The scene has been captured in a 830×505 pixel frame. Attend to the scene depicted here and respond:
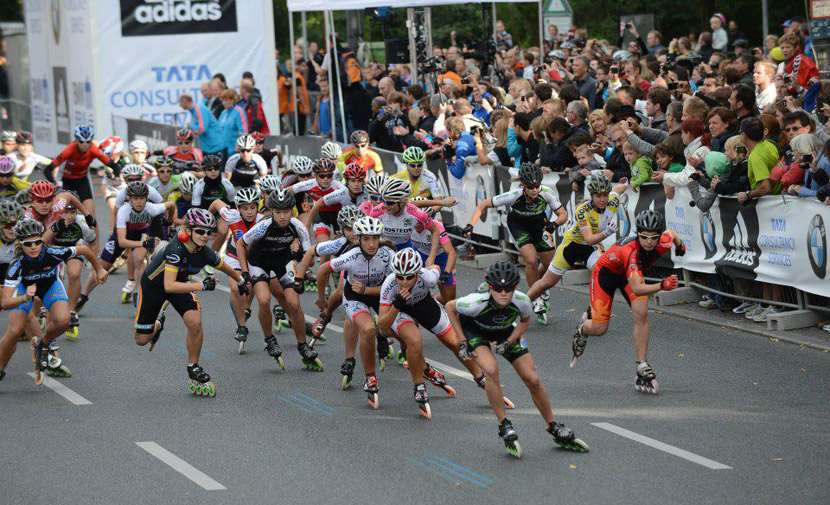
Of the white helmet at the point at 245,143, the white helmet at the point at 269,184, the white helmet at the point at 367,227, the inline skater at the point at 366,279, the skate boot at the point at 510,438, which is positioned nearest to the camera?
the skate boot at the point at 510,438

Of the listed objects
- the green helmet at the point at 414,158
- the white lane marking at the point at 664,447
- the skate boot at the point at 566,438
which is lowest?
the white lane marking at the point at 664,447

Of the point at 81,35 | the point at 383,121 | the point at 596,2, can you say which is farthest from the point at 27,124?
the point at 383,121

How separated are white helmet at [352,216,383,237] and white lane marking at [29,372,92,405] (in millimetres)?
3030

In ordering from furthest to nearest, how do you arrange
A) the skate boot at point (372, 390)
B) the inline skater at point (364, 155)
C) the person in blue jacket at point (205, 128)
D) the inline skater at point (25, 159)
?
1. the person in blue jacket at point (205, 128)
2. the inline skater at point (25, 159)
3. the inline skater at point (364, 155)
4. the skate boot at point (372, 390)

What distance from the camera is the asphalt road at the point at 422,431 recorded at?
980 centimetres

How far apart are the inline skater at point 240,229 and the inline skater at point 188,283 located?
1518 millimetres

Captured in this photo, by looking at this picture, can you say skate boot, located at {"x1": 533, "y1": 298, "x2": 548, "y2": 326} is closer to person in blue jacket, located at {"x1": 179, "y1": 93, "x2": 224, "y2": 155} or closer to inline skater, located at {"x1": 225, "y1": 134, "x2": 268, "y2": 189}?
inline skater, located at {"x1": 225, "y1": 134, "x2": 268, "y2": 189}

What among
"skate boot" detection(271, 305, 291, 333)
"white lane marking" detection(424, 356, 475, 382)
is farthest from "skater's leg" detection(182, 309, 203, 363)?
"skate boot" detection(271, 305, 291, 333)

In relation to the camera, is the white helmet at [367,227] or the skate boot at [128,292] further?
the skate boot at [128,292]

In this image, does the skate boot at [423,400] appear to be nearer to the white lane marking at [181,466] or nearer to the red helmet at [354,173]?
the white lane marking at [181,466]

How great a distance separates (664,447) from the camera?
35.3 feet

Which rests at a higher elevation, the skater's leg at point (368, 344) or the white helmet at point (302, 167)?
the white helmet at point (302, 167)

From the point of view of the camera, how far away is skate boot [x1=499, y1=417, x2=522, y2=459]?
1053 centimetres

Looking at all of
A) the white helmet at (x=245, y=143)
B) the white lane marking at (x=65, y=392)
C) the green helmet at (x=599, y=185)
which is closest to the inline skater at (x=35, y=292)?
the white lane marking at (x=65, y=392)
